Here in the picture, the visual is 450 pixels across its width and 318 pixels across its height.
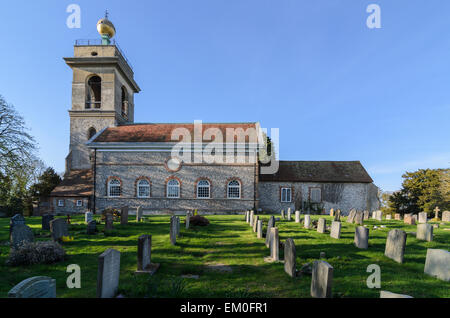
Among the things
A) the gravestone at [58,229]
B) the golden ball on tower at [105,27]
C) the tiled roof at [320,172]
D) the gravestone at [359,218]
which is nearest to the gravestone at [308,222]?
the gravestone at [359,218]

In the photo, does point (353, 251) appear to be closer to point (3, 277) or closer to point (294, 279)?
point (294, 279)

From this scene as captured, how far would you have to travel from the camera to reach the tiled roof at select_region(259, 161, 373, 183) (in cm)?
2488

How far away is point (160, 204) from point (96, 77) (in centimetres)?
1778

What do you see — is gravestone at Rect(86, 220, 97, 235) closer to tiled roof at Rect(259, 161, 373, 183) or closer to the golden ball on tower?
tiled roof at Rect(259, 161, 373, 183)

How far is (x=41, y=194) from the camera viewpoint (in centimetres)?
2570

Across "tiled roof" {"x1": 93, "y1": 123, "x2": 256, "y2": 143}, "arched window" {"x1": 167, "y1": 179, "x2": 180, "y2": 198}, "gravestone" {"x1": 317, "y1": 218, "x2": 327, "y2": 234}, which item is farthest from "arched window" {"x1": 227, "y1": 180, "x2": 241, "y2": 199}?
"gravestone" {"x1": 317, "y1": 218, "x2": 327, "y2": 234}

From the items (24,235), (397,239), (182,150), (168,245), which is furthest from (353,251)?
(182,150)

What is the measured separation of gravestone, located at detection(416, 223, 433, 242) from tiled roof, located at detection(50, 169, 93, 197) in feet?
81.1

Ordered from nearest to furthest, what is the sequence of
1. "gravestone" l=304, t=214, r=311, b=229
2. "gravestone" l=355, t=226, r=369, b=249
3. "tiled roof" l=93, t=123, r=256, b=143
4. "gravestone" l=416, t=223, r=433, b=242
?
"gravestone" l=355, t=226, r=369, b=249 < "gravestone" l=416, t=223, r=433, b=242 < "gravestone" l=304, t=214, r=311, b=229 < "tiled roof" l=93, t=123, r=256, b=143

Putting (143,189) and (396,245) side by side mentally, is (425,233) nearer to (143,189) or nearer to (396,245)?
(396,245)

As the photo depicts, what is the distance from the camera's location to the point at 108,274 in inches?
184

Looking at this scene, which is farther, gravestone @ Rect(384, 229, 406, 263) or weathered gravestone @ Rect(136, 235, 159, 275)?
gravestone @ Rect(384, 229, 406, 263)

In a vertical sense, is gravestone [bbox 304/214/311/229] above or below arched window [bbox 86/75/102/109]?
below

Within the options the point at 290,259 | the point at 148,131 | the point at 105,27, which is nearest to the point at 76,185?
the point at 148,131
